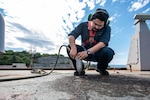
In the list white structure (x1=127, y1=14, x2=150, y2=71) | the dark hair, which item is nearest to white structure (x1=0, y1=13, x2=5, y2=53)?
white structure (x1=127, y1=14, x2=150, y2=71)

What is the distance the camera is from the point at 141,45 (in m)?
5.20

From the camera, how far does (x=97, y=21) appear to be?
235 cm

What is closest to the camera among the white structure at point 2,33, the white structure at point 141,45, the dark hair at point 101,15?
the dark hair at point 101,15

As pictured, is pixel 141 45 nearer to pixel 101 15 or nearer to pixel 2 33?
pixel 101 15

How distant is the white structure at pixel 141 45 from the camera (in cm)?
512

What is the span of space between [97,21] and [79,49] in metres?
0.57

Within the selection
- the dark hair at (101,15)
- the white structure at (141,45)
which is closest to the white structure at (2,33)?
the white structure at (141,45)

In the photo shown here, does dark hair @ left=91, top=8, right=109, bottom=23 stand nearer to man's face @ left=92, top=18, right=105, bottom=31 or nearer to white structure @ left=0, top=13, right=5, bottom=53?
man's face @ left=92, top=18, right=105, bottom=31

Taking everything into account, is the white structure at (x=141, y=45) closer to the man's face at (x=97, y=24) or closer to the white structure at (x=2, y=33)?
the man's face at (x=97, y=24)

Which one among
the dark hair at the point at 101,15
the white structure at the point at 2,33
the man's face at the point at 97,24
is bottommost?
the man's face at the point at 97,24

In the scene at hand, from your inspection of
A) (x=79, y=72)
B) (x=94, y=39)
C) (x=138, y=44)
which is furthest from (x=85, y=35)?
(x=138, y=44)

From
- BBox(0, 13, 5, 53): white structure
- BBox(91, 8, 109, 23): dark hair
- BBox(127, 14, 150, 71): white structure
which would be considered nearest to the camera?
BBox(91, 8, 109, 23): dark hair

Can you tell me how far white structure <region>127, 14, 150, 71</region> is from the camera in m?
5.12

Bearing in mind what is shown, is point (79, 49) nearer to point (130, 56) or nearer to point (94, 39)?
point (94, 39)
